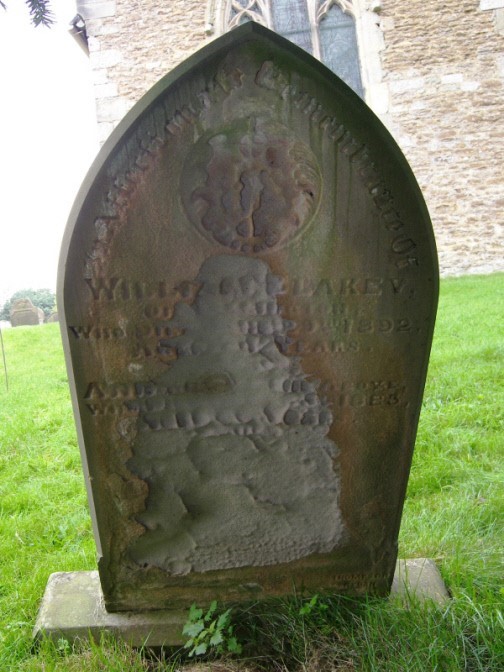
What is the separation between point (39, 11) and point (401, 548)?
7.66 feet

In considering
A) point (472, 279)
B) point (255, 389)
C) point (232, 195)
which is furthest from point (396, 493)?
point (472, 279)

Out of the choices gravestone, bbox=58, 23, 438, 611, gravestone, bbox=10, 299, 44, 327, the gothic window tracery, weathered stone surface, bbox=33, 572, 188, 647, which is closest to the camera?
gravestone, bbox=58, 23, 438, 611

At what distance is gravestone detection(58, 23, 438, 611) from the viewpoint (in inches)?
55.2

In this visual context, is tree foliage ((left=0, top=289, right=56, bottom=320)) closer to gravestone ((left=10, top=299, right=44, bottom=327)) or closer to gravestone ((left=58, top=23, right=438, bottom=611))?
gravestone ((left=10, top=299, right=44, bottom=327))

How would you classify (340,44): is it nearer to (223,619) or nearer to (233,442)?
(233,442)

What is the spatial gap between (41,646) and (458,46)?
8.81 meters

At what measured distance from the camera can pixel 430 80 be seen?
26.6 ft

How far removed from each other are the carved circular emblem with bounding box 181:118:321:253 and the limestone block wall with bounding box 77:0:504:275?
24.4ft

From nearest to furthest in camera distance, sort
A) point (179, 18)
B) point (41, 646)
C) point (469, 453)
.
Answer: point (41, 646) < point (469, 453) < point (179, 18)

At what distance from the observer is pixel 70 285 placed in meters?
1.47

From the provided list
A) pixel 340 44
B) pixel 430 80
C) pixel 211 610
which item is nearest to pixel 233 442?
pixel 211 610

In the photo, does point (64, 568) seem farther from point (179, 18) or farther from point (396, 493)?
point (179, 18)

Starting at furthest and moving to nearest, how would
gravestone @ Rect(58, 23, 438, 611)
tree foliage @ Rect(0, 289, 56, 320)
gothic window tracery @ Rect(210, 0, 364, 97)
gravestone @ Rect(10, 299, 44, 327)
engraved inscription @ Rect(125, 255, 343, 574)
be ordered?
tree foliage @ Rect(0, 289, 56, 320), gravestone @ Rect(10, 299, 44, 327), gothic window tracery @ Rect(210, 0, 364, 97), engraved inscription @ Rect(125, 255, 343, 574), gravestone @ Rect(58, 23, 438, 611)

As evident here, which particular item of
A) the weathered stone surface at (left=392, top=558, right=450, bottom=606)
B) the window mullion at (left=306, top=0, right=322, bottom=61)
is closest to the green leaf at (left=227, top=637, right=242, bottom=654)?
the weathered stone surface at (left=392, top=558, right=450, bottom=606)
